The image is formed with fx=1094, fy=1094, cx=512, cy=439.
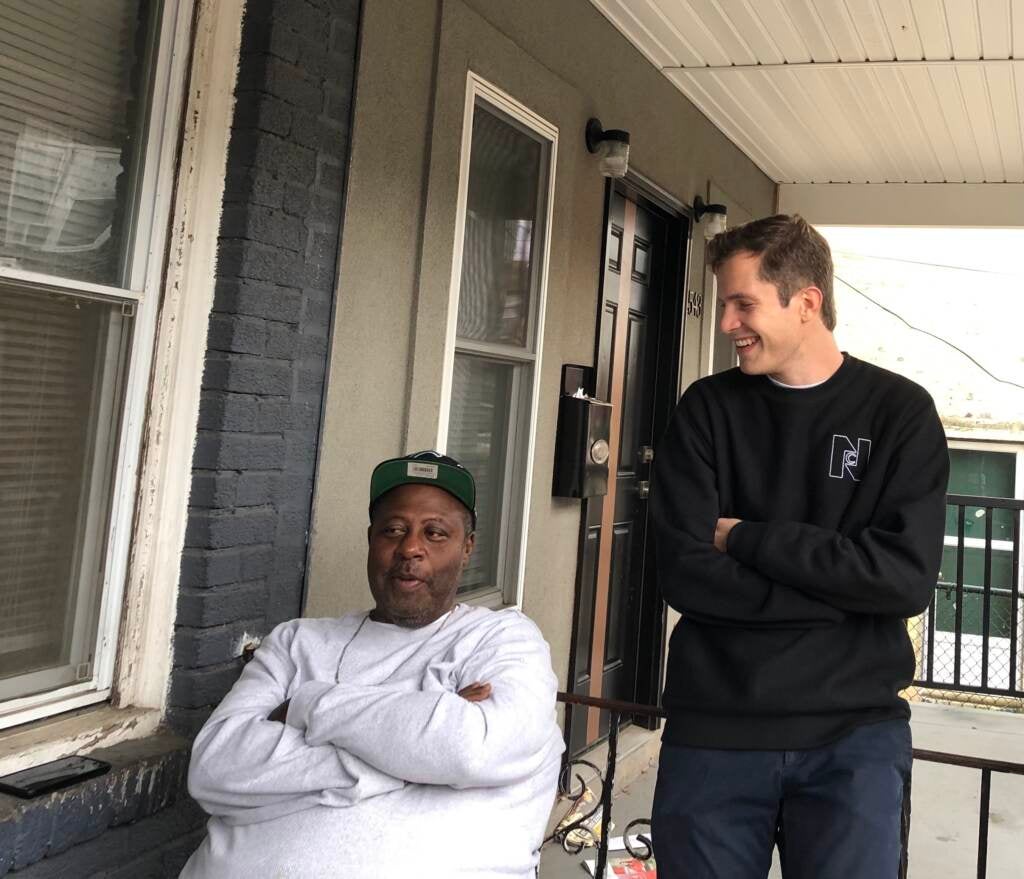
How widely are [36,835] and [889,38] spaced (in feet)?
11.8

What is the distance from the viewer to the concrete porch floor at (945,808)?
3670mm

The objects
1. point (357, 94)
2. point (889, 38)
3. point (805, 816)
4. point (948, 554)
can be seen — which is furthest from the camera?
point (948, 554)

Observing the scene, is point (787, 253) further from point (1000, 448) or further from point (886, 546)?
point (1000, 448)

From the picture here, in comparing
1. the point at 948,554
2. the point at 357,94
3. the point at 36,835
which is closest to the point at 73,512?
the point at 36,835

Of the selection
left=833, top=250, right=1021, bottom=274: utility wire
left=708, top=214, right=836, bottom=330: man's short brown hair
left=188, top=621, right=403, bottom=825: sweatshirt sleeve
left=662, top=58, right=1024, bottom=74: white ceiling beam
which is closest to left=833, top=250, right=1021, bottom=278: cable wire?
left=833, top=250, right=1021, bottom=274: utility wire

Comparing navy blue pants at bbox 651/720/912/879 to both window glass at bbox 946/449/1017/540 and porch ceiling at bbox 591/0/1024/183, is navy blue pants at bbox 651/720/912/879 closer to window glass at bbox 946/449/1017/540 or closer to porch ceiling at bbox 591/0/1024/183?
porch ceiling at bbox 591/0/1024/183

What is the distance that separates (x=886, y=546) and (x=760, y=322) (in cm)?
41

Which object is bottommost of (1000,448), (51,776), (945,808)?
(945,808)

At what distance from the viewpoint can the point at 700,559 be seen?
176 centimetres

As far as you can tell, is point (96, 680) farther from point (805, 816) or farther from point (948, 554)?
point (948, 554)

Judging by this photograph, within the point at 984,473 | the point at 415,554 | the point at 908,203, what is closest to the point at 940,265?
the point at 984,473

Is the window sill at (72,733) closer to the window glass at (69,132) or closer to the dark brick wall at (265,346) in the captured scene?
the dark brick wall at (265,346)

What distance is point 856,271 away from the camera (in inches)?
569

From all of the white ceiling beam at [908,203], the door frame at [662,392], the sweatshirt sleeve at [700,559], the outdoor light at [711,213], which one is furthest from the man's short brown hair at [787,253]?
the white ceiling beam at [908,203]
